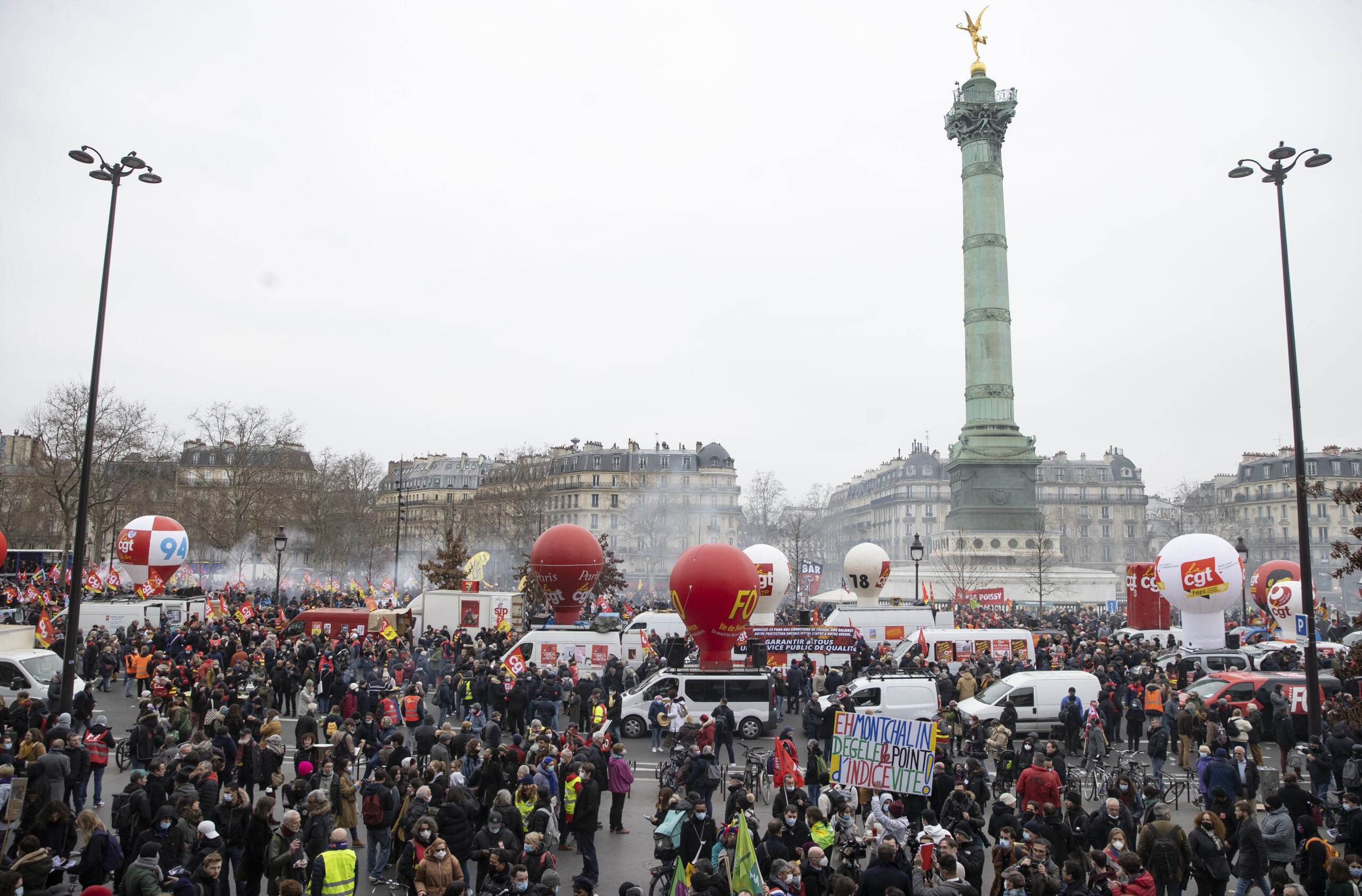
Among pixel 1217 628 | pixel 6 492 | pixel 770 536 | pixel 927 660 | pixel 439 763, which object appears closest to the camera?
pixel 439 763

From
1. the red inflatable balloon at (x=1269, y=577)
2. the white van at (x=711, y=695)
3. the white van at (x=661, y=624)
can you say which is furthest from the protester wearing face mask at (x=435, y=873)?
the red inflatable balloon at (x=1269, y=577)

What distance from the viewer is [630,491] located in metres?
87.0

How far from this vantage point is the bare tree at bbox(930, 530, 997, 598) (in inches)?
2100

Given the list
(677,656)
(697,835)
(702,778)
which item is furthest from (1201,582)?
(697,835)

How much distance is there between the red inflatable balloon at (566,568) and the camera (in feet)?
89.4

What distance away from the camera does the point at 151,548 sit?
1355 inches

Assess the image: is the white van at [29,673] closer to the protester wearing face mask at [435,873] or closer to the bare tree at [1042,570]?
the protester wearing face mask at [435,873]

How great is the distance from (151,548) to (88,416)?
22.5 metres

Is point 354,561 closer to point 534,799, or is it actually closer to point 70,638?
point 70,638

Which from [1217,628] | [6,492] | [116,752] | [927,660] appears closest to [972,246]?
[1217,628]

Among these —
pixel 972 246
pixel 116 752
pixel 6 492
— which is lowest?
pixel 116 752

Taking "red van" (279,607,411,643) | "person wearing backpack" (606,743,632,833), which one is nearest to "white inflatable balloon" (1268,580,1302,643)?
"person wearing backpack" (606,743,632,833)

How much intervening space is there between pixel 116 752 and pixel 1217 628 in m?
27.9

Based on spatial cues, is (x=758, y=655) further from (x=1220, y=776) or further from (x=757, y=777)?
(x=1220, y=776)
